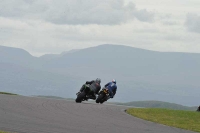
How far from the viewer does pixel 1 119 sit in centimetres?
1930

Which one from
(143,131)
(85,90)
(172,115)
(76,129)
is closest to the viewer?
(76,129)

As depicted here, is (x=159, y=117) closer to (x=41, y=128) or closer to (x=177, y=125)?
(x=177, y=125)

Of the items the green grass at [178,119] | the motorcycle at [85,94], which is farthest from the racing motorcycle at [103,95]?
the green grass at [178,119]

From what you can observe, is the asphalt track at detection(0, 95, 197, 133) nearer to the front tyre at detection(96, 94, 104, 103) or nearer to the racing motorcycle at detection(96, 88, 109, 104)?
the racing motorcycle at detection(96, 88, 109, 104)

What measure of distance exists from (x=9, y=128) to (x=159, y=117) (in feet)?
40.6

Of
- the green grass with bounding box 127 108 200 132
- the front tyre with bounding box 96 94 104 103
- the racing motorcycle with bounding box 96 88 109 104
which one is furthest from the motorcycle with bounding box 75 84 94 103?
the green grass with bounding box 127 108 200 132

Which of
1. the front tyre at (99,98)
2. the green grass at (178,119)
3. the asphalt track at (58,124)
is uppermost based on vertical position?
the front tyre at (99,98)

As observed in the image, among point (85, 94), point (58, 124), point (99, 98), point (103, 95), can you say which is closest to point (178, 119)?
point (58, 124)

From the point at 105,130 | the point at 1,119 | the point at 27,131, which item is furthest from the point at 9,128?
the point at 105,130

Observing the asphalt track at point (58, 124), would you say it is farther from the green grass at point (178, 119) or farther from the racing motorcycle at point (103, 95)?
the racing motorcycle at point (103, 95)

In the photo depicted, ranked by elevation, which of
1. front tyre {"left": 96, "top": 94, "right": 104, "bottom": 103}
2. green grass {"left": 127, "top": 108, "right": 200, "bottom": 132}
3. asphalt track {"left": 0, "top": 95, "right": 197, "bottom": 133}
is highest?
front tyre {"left": 96, "top": 94, "right": 104, "bottom": 103}

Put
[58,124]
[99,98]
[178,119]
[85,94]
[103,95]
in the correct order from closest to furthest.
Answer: [58,124]
[178,119]
[85,94]
[103,95]
[99,98]

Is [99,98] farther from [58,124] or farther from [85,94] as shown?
[58,124]

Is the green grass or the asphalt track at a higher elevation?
the green grass
